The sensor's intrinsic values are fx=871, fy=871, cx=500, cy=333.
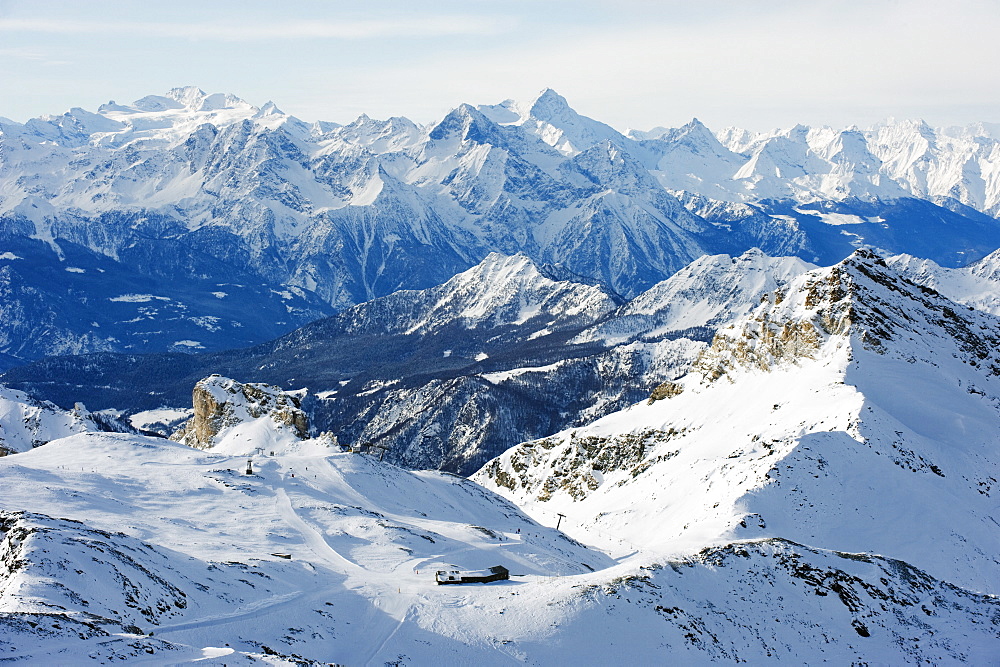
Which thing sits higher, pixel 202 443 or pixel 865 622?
pixel 865 622

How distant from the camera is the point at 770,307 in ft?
522

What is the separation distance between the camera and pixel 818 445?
335 feet

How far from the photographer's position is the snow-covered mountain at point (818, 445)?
90500 mm

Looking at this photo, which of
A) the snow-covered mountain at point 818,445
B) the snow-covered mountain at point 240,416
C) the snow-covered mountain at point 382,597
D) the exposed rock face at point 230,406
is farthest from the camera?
the exposed rock face at point 230,406

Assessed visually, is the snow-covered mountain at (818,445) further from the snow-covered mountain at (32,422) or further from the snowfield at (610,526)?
the snow-covered mountain at (32,422)

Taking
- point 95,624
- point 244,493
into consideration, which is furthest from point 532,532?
point 95,624

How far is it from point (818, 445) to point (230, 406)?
110273mm

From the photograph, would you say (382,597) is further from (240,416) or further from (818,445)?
(240,416)

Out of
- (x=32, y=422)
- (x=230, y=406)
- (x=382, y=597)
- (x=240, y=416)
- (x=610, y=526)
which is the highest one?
(x=382, y=597)

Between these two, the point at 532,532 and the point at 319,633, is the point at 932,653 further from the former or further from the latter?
the point at 532,532

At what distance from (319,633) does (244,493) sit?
42.0 m

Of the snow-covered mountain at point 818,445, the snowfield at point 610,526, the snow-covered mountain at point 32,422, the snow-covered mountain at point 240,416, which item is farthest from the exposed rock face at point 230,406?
the snow-covered mountain at point 818,445

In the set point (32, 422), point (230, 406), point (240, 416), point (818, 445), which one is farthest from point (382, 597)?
point (32, 422)

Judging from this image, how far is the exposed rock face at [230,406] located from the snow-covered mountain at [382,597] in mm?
79342
